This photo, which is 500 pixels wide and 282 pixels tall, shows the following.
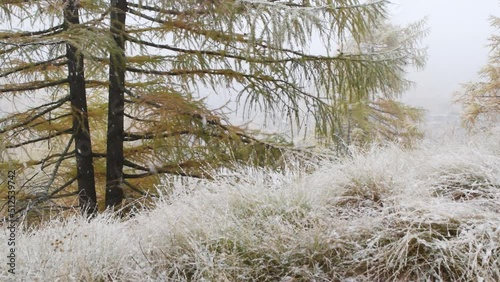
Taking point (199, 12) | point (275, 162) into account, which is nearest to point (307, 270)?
point (275, 162)

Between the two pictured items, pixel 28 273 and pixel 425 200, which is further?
pixel 425 200

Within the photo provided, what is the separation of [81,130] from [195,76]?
64.0 inches

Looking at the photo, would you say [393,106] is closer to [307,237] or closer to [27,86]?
[27,86]

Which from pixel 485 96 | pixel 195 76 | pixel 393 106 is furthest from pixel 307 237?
pixel 393 106

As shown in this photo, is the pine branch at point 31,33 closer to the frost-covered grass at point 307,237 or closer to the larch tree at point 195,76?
the larch tree at point 195,76

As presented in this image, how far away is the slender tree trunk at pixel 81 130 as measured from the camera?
15.5 feet

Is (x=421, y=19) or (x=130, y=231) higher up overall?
(x=421, y=19)

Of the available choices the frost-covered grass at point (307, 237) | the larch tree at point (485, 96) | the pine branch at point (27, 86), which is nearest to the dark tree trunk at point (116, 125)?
the pine branch at point (27, 86)

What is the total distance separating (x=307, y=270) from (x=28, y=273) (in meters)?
1.44

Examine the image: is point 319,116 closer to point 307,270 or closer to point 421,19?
point 307,270

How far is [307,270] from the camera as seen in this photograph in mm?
2057

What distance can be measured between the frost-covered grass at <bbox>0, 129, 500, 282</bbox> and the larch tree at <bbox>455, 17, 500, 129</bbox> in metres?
8.27

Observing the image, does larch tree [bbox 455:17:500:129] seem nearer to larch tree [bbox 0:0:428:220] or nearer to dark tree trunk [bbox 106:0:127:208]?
larch tree [bbox 0:0:428:220]

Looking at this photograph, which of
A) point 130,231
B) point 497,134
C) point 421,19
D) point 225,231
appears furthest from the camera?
point 421,19
